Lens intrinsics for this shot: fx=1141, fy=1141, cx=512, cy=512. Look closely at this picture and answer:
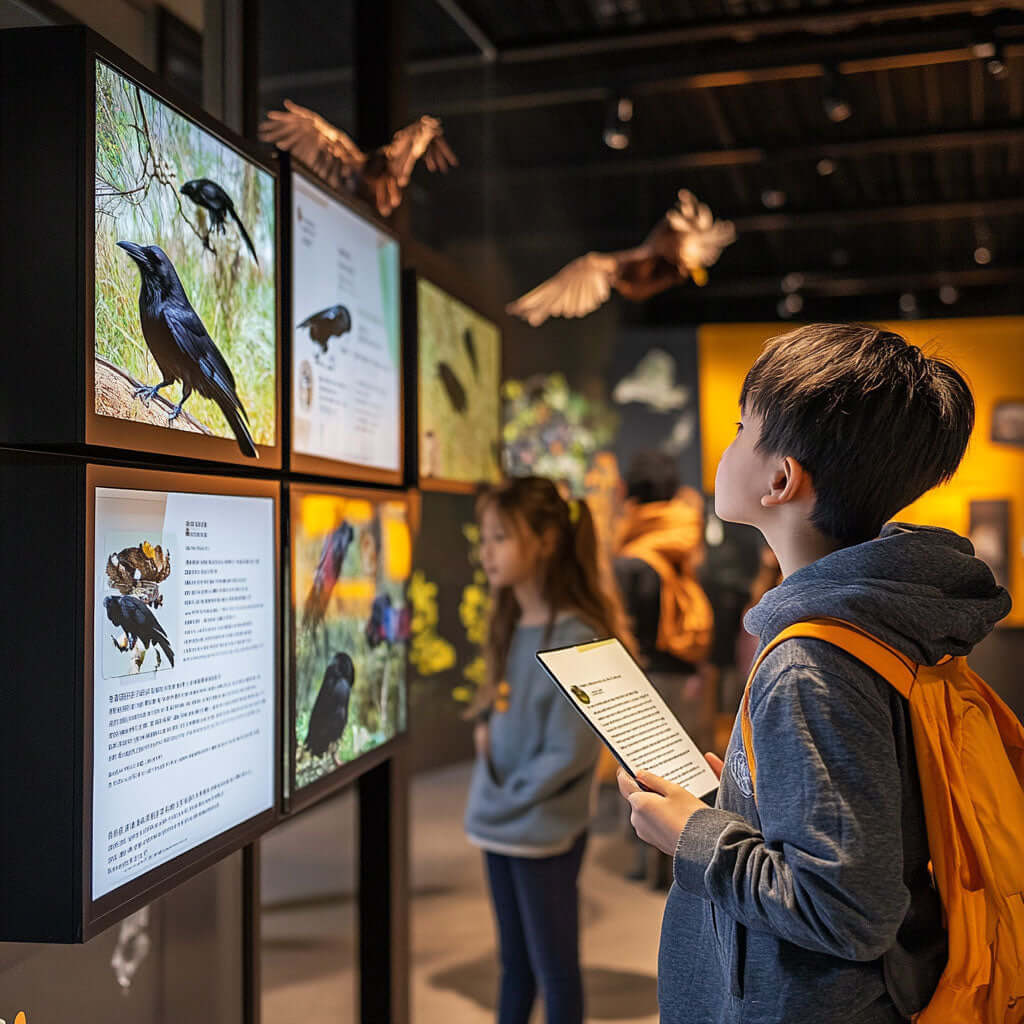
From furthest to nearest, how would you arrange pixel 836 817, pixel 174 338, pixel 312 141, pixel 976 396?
pixel 976 396 < pixel 312 141 < pixel 174 338 < pixel 836 817

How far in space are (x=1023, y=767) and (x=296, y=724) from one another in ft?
3.97

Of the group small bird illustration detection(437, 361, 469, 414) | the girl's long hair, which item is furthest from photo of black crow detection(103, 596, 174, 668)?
small bird illustration detection(437, 361, 469, 414)

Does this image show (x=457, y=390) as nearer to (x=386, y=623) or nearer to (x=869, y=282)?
(x=386, y=623)

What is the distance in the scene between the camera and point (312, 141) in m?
2.42

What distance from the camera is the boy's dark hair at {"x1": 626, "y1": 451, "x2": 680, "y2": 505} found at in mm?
5129

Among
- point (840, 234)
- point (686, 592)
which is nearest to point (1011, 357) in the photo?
point (840, 234)

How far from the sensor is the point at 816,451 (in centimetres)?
128

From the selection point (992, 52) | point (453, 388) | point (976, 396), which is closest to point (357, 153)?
point (453, 388)

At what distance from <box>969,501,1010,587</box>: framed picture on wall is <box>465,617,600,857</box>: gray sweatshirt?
653 centimetres

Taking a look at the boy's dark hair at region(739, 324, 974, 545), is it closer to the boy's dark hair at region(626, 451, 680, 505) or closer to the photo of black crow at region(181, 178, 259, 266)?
the photo of black crow at region(181, 178, 259, 266)

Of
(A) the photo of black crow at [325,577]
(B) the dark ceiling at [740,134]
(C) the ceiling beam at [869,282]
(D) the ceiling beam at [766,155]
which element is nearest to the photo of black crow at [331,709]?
(A) the photo of black crow at [325,577]

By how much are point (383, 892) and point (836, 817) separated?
1.88m

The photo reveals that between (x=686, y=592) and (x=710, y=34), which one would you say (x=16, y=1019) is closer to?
(x=710, y=34)

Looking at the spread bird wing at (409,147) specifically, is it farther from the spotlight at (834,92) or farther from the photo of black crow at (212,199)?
the spotlight at (834,92)
